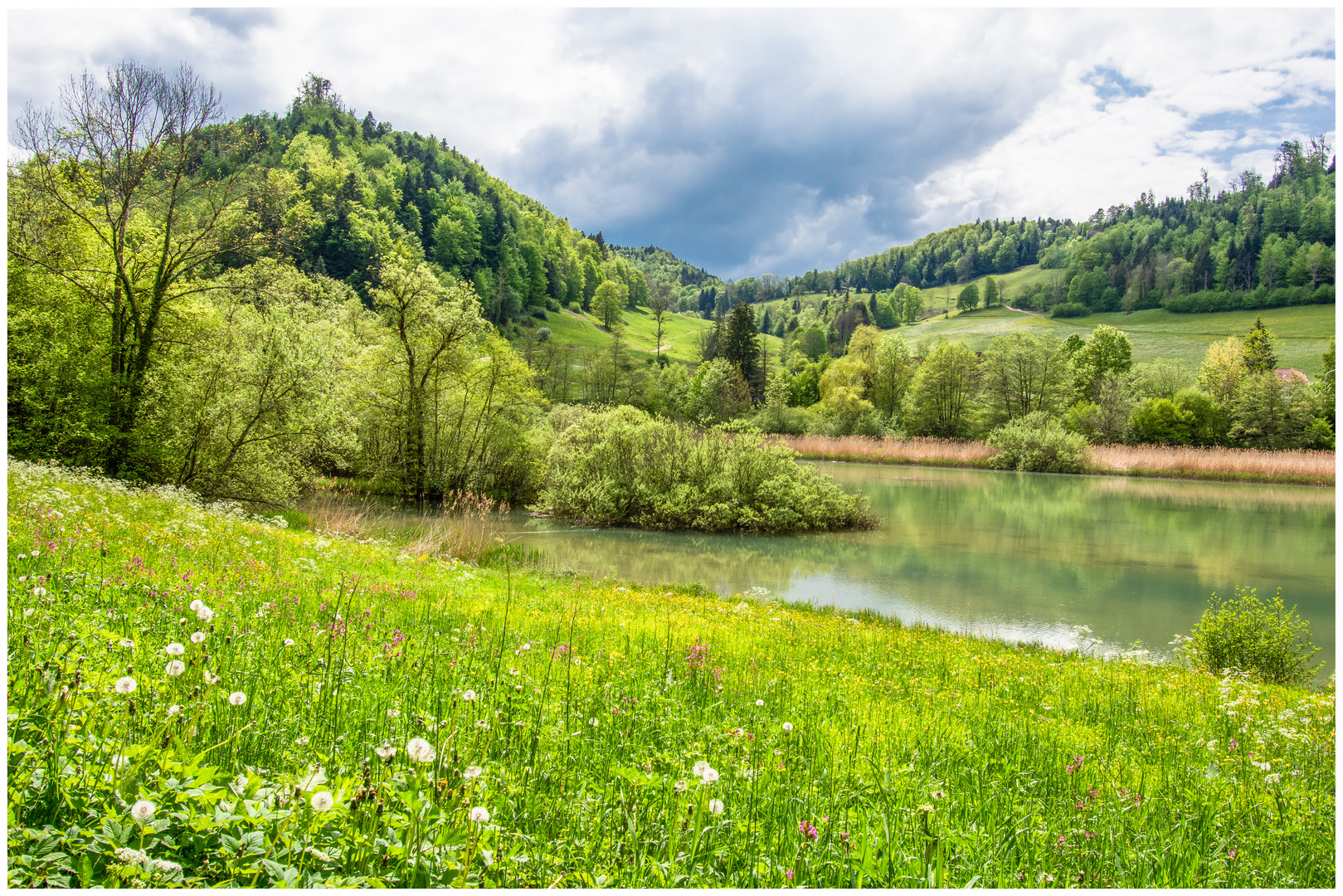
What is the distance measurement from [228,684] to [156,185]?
21.0 meters

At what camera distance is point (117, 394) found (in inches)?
717

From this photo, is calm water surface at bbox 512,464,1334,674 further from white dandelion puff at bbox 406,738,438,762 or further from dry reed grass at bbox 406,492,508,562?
white dandelion puff at bbox 406,738,438,762

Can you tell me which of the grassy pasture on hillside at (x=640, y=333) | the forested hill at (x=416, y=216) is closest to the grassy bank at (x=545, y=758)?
the forested hill at (x=416, y=216)

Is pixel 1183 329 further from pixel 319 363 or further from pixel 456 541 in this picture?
pixel 319 363

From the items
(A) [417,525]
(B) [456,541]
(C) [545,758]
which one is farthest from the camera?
(A) [417,525]

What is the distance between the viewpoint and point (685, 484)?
25.3 metres

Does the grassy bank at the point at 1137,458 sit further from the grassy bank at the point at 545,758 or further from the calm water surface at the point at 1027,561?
the grassy bank at the point at 545,758

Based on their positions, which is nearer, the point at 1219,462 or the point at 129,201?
the point at 129,201

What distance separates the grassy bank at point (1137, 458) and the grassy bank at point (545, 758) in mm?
23445

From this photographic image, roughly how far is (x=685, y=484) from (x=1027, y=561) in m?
12.1

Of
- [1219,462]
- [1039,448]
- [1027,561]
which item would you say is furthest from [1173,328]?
[1027,561]

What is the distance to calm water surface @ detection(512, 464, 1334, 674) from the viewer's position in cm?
1467

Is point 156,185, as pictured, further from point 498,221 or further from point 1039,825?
point 498,221

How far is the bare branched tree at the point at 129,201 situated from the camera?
653 inches
